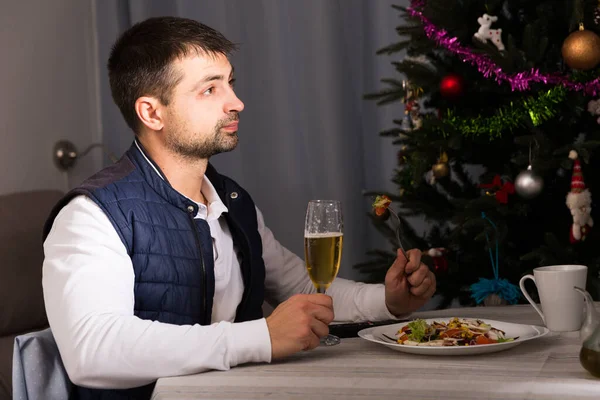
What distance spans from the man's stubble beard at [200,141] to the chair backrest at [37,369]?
0.49m

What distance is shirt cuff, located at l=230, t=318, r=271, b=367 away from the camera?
4.26 ft

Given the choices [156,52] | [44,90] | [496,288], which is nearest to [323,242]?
[156,52]

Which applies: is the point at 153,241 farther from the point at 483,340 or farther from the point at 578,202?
the point at 578,202

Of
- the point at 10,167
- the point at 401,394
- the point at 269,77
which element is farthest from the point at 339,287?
the point at 269,77

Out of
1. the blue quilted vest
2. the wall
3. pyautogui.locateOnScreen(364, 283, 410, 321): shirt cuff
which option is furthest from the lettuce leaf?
the wall

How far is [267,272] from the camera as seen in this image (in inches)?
78.4

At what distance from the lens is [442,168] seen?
2.62 m

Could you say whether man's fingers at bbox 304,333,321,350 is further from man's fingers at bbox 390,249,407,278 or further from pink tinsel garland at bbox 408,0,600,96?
pink tinsel garland at bbox 408,0,600,96

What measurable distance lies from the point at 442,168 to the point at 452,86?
0.26 meters

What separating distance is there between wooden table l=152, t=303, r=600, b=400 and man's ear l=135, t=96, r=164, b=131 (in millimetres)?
643

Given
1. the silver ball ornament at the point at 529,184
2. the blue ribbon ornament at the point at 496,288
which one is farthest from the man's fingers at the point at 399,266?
the silver ball ornament at the point at 529,184

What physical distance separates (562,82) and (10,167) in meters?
1.91

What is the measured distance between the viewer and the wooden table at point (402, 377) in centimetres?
110

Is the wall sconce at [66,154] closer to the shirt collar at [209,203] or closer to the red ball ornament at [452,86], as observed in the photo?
the red ball ornament at [452,86]
